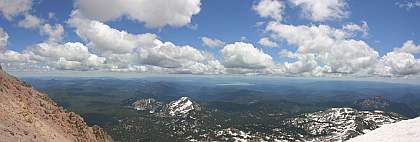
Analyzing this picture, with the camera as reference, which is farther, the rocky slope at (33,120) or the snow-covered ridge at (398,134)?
the rocky slope at (33,120)

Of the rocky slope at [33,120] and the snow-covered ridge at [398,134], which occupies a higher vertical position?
the snow-covered ridge at [398,134]

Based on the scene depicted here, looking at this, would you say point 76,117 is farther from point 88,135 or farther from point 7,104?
point 7,104

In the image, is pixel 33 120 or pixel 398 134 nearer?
pixel 398 134

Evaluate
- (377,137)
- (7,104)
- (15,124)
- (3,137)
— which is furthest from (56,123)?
(377,137)

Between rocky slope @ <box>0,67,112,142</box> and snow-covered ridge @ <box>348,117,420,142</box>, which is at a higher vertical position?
snow-covered ridge @ <box>348,117,420,142</box>

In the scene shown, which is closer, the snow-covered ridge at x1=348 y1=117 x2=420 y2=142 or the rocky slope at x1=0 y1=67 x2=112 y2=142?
the snow-covered ridge at x1=348 y1=117 x2=420 y2=142
